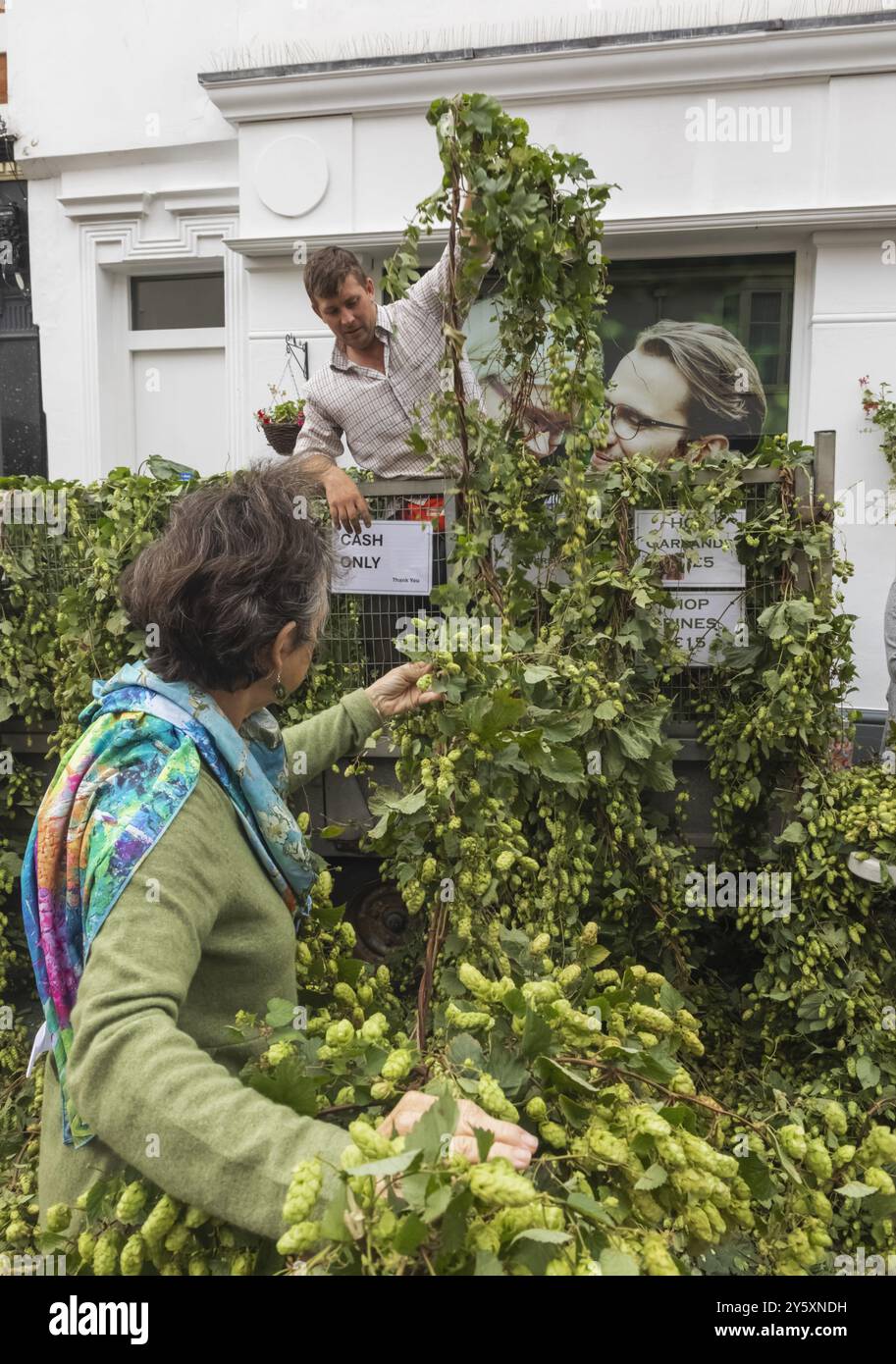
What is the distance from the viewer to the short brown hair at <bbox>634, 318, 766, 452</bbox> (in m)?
6.62

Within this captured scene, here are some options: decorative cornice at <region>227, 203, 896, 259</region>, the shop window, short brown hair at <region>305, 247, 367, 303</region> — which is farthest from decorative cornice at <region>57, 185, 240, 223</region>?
short brown hair at <region>305, 247, 367, 303</region>

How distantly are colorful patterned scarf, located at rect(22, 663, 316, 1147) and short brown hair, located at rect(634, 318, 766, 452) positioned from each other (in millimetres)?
5761

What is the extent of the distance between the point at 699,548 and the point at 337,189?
478 cm

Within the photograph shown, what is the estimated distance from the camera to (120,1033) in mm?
1176

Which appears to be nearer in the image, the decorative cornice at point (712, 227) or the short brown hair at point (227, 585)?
the short brown hair at point (227, 585)

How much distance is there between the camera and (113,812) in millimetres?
1391

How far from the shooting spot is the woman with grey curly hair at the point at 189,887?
3.74 feet

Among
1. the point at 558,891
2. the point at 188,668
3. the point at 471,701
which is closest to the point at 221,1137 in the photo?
the point at 188,668

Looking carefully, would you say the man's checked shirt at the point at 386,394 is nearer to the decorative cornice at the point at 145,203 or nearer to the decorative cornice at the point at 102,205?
the decorative cornice at the point at 145,203

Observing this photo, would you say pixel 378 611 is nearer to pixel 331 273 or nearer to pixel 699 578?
pixel 699 578

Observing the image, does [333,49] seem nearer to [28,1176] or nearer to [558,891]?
[558,891]

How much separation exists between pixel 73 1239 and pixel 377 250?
6477 millimetres

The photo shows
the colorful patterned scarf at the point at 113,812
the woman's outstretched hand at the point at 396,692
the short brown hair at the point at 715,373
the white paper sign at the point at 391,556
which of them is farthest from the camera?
the short brown hair at the point at 715,373

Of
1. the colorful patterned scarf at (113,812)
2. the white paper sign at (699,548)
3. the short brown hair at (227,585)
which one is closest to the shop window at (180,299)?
the white paper sign at (699,548)
